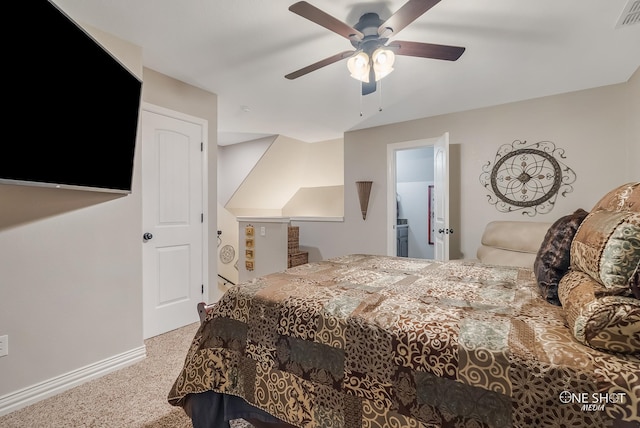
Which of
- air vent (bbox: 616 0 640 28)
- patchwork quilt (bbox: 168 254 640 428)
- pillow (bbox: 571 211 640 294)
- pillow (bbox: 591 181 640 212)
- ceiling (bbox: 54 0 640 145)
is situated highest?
ceiling (bbox: 54 0 640 145)

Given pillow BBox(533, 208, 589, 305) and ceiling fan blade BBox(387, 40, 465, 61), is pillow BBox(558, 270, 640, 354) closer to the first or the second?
pillow BBox(533, 208, 589, 305)

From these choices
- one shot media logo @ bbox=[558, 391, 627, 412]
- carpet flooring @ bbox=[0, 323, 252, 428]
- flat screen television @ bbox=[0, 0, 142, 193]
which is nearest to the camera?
one shot media logo @ bbox=[558, 391, 627, 412]

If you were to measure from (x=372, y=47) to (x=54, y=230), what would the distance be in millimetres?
2327

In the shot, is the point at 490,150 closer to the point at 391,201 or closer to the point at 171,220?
the point at 391,201

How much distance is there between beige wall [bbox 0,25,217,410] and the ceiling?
1.36 ft

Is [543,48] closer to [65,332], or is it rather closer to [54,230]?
[54,230]

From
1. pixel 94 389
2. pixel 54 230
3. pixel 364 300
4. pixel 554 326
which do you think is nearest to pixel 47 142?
pixel 54 230

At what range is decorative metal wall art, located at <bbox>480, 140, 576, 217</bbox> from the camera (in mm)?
3085

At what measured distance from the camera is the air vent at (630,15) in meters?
1.72

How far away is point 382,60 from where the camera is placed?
178 cm

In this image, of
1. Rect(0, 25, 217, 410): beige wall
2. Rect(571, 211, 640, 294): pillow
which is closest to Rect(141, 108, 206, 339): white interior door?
Rect(0, 25, 217, 410): beige wall

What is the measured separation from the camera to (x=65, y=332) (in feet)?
6.29

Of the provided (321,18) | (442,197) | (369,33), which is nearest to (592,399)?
(321,18)

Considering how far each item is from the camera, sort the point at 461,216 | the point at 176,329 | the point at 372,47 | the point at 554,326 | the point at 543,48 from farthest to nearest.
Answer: the point at 461,216 → the point at 176,329 → the point at 543,48 → the point at 372,47 → the point at 554,326
